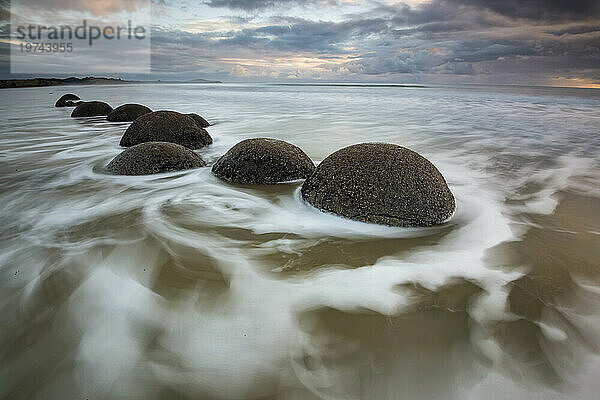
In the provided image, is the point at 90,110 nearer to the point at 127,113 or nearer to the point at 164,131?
→ the point at 127,113

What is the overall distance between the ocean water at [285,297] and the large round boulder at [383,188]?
160 millimetres

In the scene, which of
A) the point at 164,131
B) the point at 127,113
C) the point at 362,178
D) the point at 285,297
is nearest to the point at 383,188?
the point at 362,178

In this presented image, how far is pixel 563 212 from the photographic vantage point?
12.9 ft

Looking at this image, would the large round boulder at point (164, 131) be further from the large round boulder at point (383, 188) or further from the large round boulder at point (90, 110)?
the large round boulder at point (90, 110)

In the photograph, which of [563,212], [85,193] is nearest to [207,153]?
[85,193]

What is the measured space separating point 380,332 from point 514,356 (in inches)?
25.4

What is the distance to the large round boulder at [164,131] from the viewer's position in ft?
22.7

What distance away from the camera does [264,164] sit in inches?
190

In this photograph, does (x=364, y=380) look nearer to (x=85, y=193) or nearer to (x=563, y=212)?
(x=563, y=212)

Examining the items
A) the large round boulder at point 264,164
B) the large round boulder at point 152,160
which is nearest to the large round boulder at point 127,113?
the large round boulder at point 152,160

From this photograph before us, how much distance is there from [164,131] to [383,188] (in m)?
4.83

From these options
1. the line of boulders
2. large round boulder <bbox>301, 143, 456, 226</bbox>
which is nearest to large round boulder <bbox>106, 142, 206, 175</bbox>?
the line of boulders

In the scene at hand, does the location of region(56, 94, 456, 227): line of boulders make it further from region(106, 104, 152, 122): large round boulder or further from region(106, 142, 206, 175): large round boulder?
region(106, 104, 152, 122): large round boulder


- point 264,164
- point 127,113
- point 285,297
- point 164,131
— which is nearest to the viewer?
point 285,297
